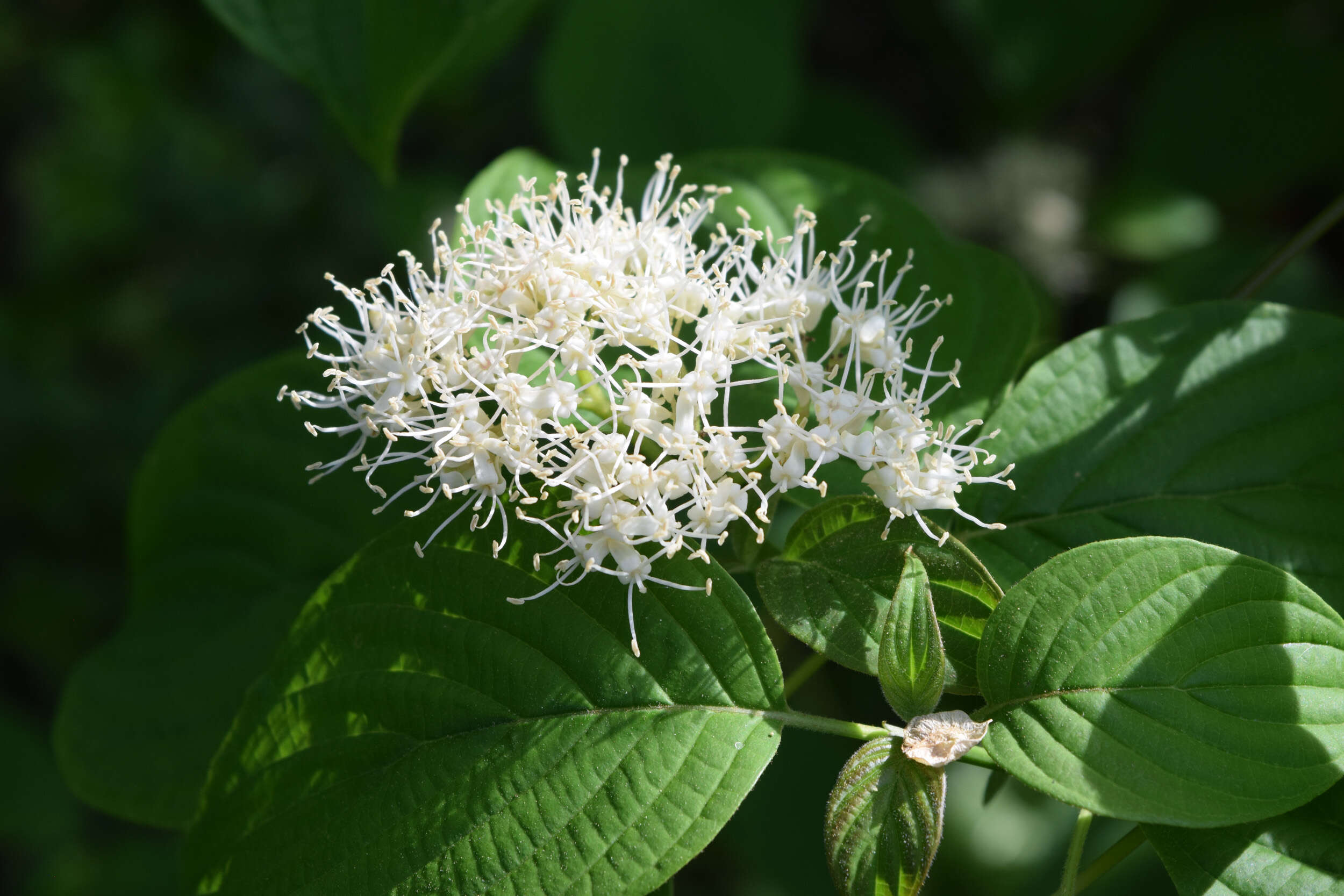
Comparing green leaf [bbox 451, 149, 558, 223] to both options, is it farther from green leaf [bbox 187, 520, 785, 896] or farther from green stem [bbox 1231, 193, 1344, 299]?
green stem [bbox 1231, 193, 1344, 299]

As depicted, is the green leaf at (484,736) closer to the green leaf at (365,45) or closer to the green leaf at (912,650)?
the green leaf at (912,650)

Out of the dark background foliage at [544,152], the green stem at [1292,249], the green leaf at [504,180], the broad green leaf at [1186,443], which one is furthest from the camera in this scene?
the dark background foliage at [544,152]

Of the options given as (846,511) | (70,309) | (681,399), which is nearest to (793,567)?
(846,511)

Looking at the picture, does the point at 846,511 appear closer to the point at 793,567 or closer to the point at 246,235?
the point at 793,567

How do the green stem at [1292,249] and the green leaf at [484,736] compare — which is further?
the green stem at [1292,249]

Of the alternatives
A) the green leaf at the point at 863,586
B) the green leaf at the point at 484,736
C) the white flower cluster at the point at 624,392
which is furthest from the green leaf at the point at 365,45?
the green leaf at the point at 863,586

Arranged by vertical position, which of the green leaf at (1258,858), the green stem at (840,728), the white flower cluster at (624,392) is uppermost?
the white flower cluster at (624,392)

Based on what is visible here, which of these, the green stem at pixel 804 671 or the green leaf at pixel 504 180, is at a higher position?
the green leaf at pixel 504 180
